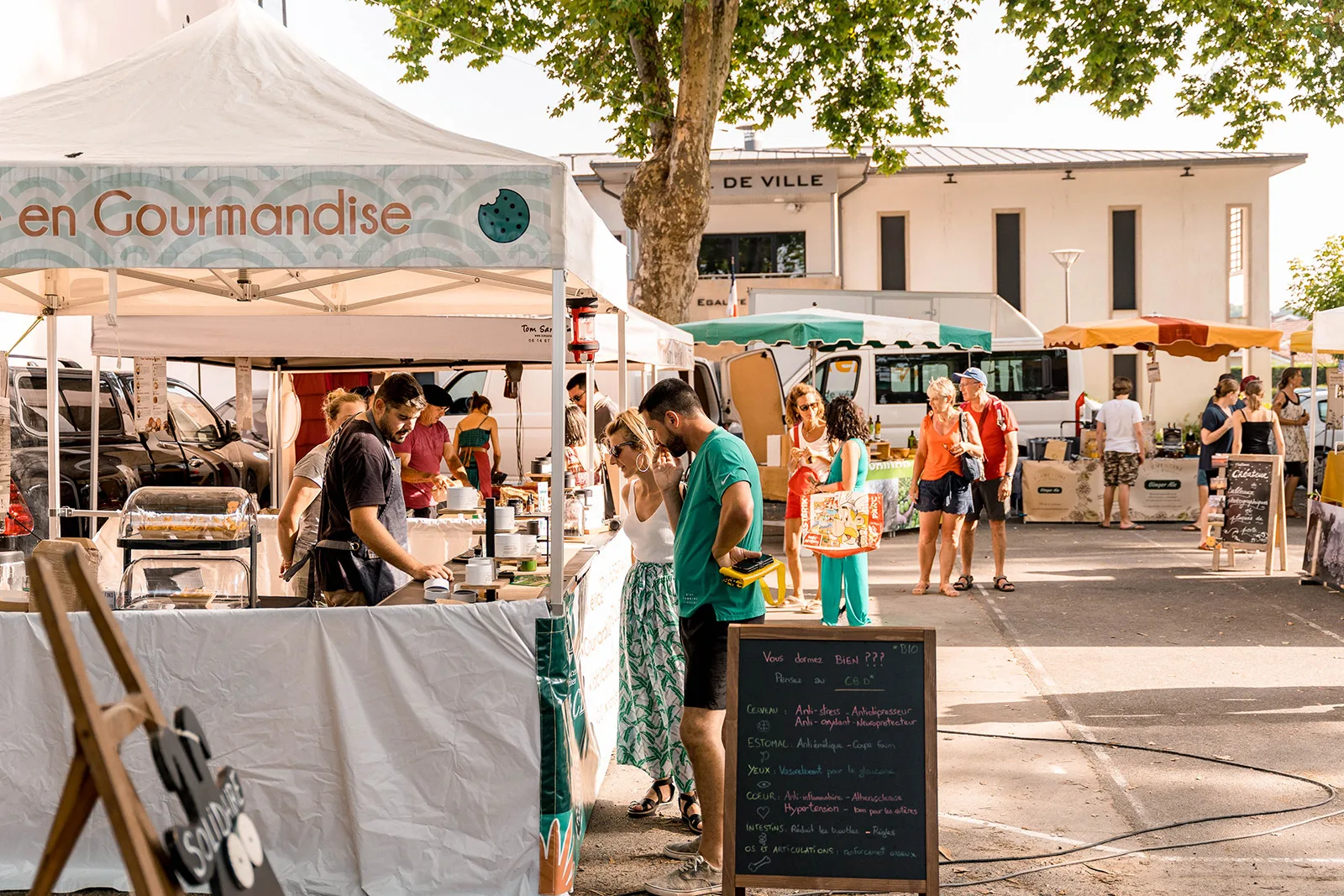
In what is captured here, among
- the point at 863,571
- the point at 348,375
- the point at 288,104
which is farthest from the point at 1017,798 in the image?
the point at 348,375

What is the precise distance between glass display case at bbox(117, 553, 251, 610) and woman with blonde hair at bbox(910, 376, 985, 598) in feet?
17.5

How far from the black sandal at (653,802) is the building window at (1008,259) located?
24754 millimetres

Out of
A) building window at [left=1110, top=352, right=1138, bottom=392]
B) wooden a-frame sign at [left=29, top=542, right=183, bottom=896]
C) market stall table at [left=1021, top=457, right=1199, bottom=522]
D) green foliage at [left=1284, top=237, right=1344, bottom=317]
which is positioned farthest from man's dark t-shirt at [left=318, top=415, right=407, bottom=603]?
green foliage at [left=1284, top=237, right=1344, bottom=317]

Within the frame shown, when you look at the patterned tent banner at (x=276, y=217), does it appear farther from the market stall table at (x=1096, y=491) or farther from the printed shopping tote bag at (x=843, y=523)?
the market stall table at (x=1096, y=491)

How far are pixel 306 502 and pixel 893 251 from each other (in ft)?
76.6

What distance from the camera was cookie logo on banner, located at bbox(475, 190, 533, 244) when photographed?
3961mm

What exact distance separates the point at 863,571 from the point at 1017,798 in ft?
8.25

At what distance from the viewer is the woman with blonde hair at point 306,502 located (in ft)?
21.6

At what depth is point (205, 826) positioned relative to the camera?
2.29 metres

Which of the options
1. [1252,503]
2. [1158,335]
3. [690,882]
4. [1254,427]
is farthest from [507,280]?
[1158,335]

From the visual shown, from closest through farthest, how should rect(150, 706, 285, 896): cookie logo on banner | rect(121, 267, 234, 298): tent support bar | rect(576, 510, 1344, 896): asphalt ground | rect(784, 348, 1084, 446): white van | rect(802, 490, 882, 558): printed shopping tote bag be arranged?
rect(150, 706, 285, 896): cookie logo on banner → rect(576, 510, 1344, 896): asphalt ground → rect(121, 267, 234, 298): tent support bar → rect(802, 490, 882, 558): printed shopping tote bag → rect(784, 348, 1084, 446): white van

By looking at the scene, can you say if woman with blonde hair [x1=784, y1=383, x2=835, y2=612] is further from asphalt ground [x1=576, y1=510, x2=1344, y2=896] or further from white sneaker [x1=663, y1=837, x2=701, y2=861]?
white sneaker [x1=663, y1=837, x2=701, y2=861]

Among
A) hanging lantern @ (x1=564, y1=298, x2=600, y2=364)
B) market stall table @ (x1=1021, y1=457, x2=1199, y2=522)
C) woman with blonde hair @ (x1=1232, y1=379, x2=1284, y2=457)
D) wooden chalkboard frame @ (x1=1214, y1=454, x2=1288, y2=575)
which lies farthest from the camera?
market stall table @ (x1=1021, y1=457, x2=1199, y2=522)

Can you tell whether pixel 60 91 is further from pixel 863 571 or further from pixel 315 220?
pixel 863 571
